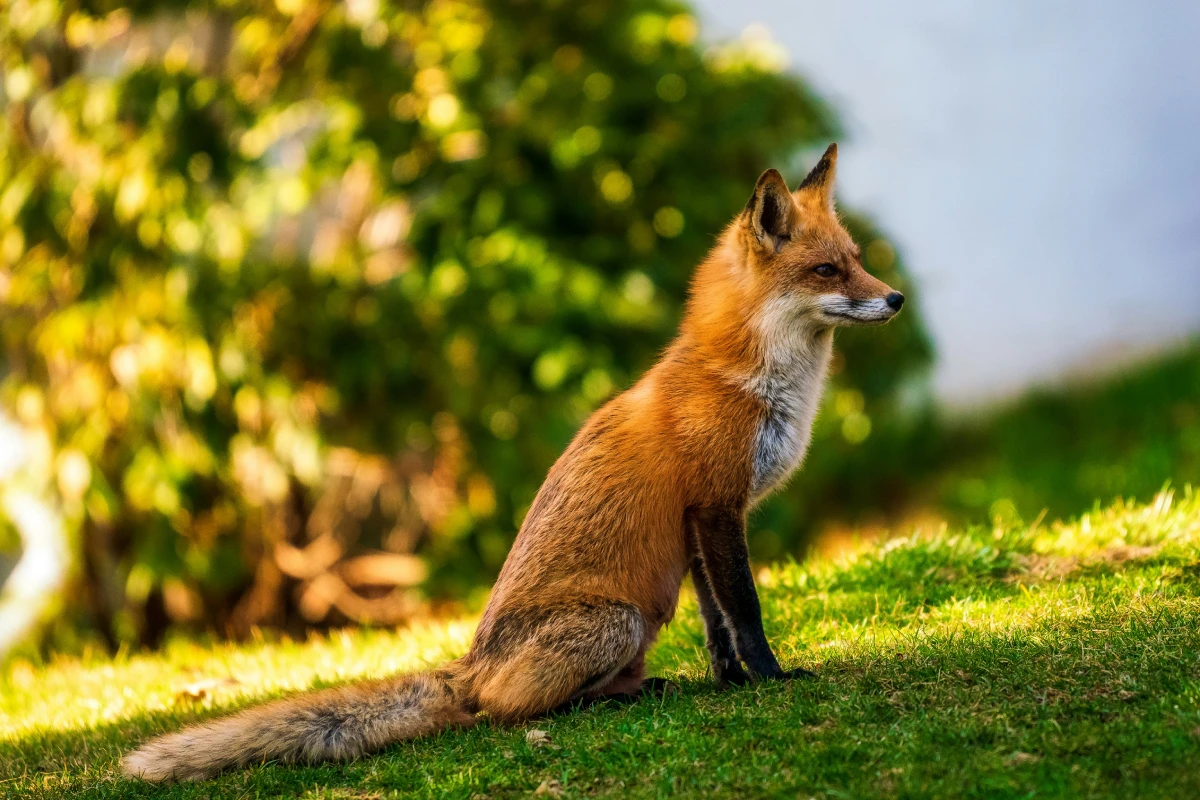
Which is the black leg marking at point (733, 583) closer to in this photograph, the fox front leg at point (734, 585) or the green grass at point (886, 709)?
the fox front leg at point (734, 585)

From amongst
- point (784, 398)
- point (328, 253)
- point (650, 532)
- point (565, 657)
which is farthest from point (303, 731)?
point (328, 253)

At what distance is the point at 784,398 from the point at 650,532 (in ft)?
2.55

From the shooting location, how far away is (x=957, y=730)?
3.46 meters

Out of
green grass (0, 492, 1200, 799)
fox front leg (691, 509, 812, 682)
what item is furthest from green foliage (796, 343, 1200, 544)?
fox front leg (691, 509, 812, 682)

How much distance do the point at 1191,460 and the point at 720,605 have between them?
8.40 meters

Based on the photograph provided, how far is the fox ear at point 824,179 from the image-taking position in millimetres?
4883

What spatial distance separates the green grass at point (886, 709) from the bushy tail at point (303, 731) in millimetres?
64

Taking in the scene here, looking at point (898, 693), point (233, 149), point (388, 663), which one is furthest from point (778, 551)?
point (898, 693)

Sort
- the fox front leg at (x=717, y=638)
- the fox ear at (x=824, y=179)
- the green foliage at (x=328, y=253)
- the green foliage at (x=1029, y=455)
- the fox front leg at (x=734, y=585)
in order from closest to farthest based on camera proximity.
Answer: the fox front leg at (x=734, y=585) → the fox front leg at (x=717, y=638) → the fox ear at (x=824, y=179) → the green foliage at (x=328, y=253) → the green foliage at (x=1029, y=455)

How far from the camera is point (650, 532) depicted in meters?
4.25

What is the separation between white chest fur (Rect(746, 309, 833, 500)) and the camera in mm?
4414

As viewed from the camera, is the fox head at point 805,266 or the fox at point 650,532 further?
the fox head at point 805,266

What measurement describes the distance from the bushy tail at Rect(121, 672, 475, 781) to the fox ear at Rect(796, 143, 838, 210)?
263cm

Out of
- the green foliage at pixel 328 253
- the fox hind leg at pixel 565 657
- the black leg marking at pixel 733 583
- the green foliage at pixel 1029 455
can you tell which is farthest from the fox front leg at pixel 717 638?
the green foliage at pixel 1029 455
